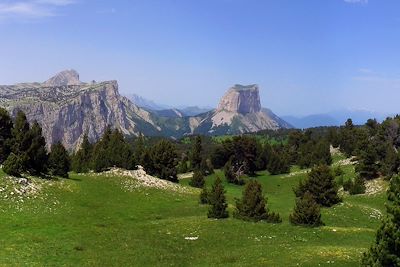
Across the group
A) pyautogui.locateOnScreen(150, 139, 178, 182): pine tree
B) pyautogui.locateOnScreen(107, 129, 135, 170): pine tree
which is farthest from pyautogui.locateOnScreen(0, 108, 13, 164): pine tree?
pyautogui.locateOnScreen(150, 139, 178, 182): pine tree

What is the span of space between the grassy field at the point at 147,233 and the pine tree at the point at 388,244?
6649 millimetres

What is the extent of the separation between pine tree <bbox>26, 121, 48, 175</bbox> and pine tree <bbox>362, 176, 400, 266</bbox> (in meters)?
49.2

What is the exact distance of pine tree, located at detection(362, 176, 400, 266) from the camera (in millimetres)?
22234

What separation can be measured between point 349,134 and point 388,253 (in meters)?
105

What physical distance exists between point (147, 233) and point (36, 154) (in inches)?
1057

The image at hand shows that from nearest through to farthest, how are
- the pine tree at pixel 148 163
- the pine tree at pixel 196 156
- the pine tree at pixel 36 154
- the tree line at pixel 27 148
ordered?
the tree line at pixel 27 148, the pine tree at pixel 36 154, the pine tree at pixel 148 163, the pine tree at pixel 196 156

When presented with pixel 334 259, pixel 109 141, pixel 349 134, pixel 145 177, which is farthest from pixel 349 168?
pixel 334 259

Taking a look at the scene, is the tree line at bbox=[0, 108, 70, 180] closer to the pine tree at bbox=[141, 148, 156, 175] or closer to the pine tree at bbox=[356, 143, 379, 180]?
the pine tree at bbox=[141, 148, 156, 175]

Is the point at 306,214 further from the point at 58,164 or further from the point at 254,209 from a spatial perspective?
the point at 58,164

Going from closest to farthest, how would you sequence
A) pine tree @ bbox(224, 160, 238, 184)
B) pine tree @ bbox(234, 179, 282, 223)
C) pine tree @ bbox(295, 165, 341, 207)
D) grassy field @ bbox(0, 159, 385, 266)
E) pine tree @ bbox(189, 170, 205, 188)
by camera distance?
grassy field @ bbox(0, 159, 385, 266)
pine tree @ bbox(234, 179, 282, 223)
pine tree @ bbox(295, 165, 341, 207)
pine tree @ bbox(189, 170, 205, 188)
pine tree @ bbox(224, 160, 238, 184)

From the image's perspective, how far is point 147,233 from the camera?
42.8 m

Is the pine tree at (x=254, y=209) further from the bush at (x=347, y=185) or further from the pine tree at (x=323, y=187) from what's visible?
the bush at (x=347, y=185)

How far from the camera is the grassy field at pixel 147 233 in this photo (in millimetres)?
32125

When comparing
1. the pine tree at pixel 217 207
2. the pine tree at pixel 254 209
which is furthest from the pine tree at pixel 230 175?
the pine tree at pixel 254 209
